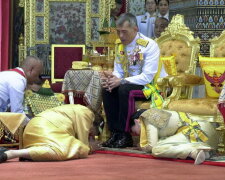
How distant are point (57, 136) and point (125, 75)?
149cm

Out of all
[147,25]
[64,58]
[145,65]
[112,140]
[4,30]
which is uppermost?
[147,25]

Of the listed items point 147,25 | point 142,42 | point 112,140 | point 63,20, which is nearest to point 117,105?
point 112,140

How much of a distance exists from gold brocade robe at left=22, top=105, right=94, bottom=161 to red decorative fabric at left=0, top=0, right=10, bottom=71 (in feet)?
17.5

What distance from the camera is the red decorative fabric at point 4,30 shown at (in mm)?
11375

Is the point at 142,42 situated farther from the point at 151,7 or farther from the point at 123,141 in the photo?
the point at 151,7

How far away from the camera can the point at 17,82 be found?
6.66 meters

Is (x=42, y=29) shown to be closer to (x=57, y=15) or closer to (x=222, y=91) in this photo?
(x=57, y=15)

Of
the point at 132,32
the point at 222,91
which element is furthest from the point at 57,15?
the point at 222,91

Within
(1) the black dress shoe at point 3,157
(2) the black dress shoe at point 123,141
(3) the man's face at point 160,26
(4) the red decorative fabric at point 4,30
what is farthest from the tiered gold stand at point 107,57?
(4) the red decorative fabric at point 4,30

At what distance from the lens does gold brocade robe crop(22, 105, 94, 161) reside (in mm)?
5770

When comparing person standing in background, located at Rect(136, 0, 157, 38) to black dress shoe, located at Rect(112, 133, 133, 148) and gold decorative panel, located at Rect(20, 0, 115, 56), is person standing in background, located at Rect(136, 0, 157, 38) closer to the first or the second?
gold decorative panel, located at Rect(20, 0, 115, 56)

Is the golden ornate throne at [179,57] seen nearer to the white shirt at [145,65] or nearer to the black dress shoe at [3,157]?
the white shirt at [145,65]

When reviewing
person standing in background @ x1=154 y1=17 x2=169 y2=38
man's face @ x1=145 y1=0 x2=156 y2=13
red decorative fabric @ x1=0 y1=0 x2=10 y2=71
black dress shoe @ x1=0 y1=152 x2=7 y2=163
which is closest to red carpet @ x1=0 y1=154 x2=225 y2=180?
black dress shoe @ x1=0 y1=152 x2=7 y2=163

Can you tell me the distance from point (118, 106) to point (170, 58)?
0.90 metres
